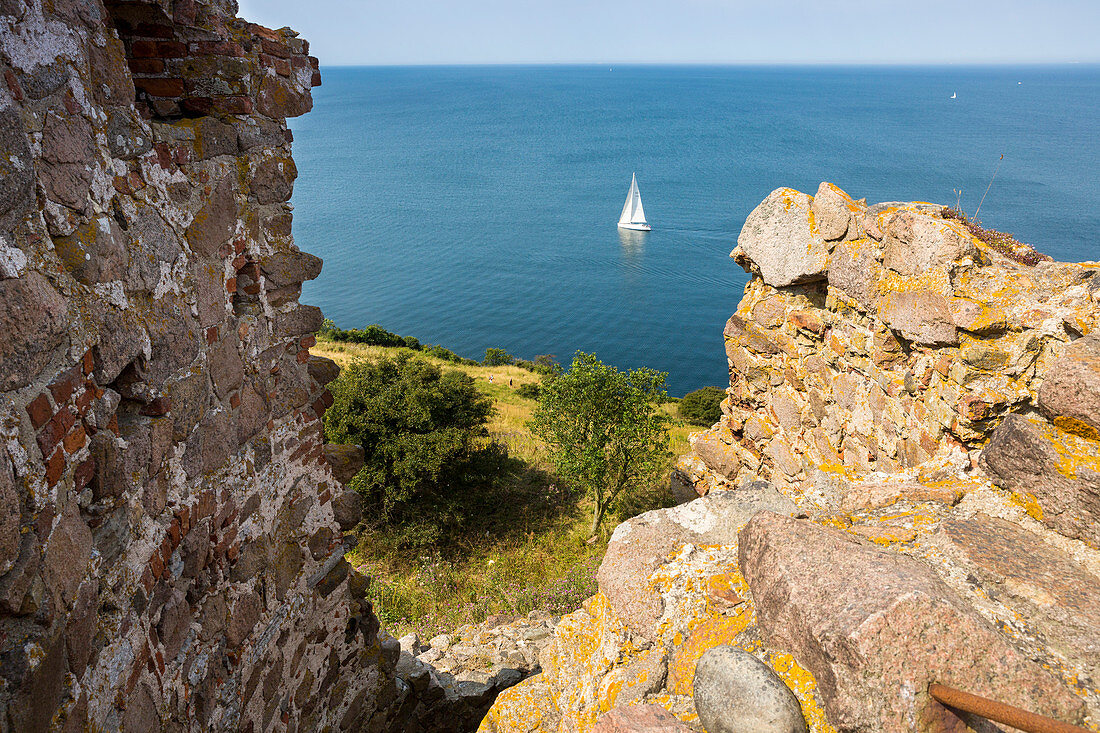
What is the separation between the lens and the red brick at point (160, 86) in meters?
3.17

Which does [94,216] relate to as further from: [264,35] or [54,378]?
[264,35]

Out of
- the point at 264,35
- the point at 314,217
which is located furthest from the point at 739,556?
the point at 314,217

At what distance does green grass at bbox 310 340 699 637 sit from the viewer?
10867 mm

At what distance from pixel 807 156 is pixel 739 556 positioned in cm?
9926

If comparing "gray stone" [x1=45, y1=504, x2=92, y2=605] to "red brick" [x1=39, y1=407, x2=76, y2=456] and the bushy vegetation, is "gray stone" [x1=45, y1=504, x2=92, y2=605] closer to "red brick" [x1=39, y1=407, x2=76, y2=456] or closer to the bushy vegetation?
"red brick" [x1=39, y1=407, x2=76, y2=456]

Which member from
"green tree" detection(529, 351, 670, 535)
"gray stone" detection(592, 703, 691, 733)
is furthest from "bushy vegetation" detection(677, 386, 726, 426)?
"gray stone" detection(592, 703, 691, 733)

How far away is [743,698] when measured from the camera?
8.52 feet

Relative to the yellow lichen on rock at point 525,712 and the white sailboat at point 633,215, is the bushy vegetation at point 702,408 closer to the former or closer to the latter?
the yellow lichen on rock at point 525,712

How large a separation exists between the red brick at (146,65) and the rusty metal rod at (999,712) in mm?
4426

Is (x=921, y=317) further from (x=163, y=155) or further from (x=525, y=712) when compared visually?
(x=163, y=155)

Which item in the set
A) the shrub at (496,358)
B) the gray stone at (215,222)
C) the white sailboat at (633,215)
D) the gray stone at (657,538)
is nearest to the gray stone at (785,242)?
the gray stone at (657,538)

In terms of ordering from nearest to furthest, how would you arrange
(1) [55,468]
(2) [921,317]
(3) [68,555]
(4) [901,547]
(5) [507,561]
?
(1) [55,468]
(3) [68,555]
(4) [901,547]
(2) [921,317]
(5) [507,561]

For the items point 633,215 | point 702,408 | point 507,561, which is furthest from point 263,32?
point 633,215

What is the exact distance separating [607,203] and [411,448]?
2498 inches
